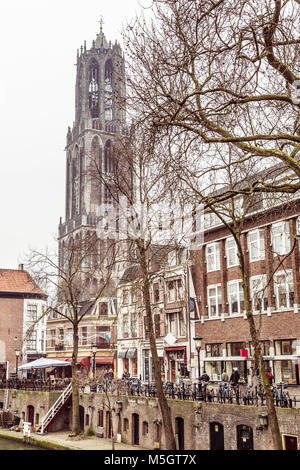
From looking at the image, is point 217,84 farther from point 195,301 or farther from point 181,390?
point 195,301

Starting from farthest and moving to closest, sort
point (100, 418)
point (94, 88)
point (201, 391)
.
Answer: point (94, 88), point (100, 418), point (201, 391)

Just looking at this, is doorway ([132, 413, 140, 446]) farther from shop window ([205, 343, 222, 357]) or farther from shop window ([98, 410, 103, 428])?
shop window ([205, 343, 222, 357])

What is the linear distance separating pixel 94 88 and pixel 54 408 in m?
89.9

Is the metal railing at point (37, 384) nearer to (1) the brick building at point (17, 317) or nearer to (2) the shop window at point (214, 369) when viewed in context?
(1) the brick building at point (17, 317)

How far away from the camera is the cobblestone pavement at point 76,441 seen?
97.7 ft

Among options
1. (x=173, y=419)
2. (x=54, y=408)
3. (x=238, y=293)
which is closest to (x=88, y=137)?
(x=54, y=408)

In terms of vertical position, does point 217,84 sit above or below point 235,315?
above

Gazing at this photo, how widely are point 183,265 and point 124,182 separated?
13.2 metres

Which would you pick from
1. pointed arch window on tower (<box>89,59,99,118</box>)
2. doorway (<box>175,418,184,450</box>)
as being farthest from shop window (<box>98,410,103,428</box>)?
pointed arch window on tower (<box>89,59,99,118</box>)

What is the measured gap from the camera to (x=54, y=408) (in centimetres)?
3872

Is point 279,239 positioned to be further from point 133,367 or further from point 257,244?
point 133,367
